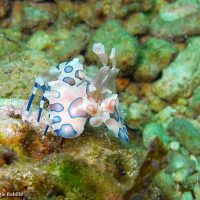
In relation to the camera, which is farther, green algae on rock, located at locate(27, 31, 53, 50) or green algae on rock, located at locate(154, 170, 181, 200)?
green algae on rock, located at locate(27, 31, 53, 50)

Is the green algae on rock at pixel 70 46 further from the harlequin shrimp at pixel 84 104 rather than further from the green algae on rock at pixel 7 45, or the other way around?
the harlequin shrimp at pixel 84 104

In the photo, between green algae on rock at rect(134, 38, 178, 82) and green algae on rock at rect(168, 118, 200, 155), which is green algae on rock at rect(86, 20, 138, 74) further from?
green algae on rock at rect(168, 118, 200, 155)

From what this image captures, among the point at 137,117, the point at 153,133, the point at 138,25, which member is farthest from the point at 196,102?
the point at 138,25

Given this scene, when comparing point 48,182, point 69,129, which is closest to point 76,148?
point 69,129

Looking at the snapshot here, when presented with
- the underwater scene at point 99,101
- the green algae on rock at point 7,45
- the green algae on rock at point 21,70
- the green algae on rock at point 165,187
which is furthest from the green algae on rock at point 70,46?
the green algae on rock at point 165,187

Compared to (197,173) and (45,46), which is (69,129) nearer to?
(197,173)

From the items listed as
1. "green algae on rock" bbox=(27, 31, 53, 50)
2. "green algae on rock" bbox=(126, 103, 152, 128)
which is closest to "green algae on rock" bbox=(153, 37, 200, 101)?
"green algae on rock" bbox=(126, 103, 152, 128)

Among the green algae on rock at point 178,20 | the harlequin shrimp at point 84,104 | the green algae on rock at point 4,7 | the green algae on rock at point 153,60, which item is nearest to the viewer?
the harlequin shrimp at point 84,104

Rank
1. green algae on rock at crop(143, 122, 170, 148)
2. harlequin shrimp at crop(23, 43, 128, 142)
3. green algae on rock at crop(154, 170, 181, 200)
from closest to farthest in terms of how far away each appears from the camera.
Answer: harlequin shrimp at crop(23, 43, 128, 142) < green algae on rock at crop(154, 170, 181, 200) < green algae on rock at crop(143, 122, 170, 148)
